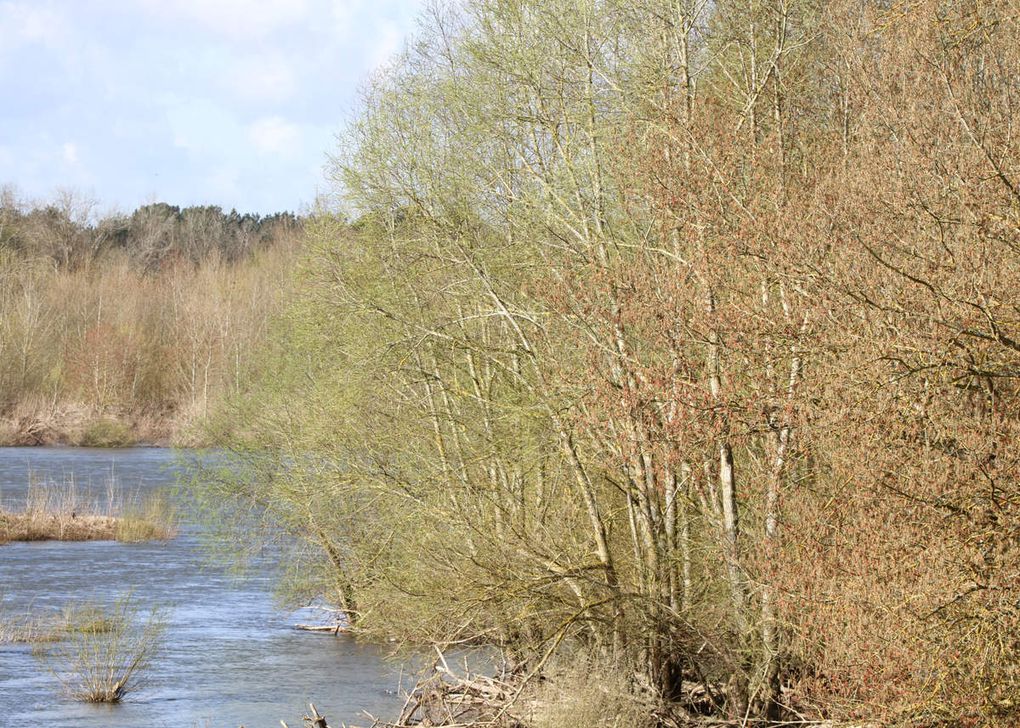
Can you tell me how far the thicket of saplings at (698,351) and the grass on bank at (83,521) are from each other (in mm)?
12713

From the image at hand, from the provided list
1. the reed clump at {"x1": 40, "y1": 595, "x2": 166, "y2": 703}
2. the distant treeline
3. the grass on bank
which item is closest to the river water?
the reed clump at {"x1": 40, "y1": 595, "x2": 166, "y2": 703}

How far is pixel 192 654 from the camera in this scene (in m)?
21.1

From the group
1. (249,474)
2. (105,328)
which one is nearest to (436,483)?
(249,474)

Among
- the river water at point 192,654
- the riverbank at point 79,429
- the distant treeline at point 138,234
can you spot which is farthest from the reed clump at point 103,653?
the distant treeline at point 138,234

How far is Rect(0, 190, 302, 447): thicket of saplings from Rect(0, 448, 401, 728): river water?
63.3 feet

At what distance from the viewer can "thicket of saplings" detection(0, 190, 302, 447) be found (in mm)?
55656

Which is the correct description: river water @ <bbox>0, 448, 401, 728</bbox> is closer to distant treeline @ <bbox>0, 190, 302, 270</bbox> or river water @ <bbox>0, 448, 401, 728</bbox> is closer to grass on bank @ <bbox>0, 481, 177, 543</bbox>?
grass on bank @ <bbox>0, 481, 177, 543</bbox>

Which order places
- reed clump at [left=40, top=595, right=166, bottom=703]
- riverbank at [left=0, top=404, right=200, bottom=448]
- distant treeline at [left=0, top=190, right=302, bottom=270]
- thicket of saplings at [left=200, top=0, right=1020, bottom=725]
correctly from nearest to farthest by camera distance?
thicket of saplings at [left=200, top=0, right=1020, bottom=725] → reed clump at [left=40, top=595, right=166, bottom=703] → riverbank at [left=0, top=404, right=200, bottom=448] → distant treeline at [left=0, top=190, right=302, bottom=270]

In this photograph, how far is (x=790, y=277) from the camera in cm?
1000

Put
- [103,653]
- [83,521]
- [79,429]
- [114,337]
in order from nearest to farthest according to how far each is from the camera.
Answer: [103,653] < [83,521] < [79,429] < [114,337]

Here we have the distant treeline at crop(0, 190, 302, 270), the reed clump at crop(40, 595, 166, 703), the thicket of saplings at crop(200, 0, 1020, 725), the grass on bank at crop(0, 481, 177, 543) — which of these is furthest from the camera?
the distant treeline at crop(0, 190, 302, 270)

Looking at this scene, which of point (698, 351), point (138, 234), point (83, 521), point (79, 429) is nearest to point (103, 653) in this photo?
point (698, 351)

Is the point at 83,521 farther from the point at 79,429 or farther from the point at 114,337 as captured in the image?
the point at 114,337

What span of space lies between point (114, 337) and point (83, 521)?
101 feet
